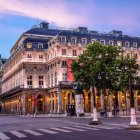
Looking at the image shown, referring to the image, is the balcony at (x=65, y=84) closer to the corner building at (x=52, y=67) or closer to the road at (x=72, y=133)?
the corner building at (x=52, y=67)

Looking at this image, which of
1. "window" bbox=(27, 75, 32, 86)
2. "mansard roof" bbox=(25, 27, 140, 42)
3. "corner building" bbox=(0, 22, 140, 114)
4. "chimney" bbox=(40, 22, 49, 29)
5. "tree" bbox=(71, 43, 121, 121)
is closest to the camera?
"tree" bbox=(71, 43, 121, 121)

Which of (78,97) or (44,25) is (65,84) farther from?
(78,97)

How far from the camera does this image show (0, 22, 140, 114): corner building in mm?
86744

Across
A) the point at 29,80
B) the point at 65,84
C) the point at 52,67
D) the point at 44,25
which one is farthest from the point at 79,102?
the point at 44,25

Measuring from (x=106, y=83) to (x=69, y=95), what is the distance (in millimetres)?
28937

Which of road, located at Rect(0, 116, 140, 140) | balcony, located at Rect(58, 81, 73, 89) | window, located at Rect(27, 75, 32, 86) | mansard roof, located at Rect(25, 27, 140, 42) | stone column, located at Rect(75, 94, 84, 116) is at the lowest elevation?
road, located at Rect(0, 116, 140, 140)

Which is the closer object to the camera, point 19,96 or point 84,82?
point 84,82

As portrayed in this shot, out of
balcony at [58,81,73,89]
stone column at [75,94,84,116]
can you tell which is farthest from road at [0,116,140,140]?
balcony at [58,81,73,89]

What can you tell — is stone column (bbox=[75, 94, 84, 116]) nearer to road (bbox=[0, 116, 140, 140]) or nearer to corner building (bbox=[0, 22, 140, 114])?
corner building (bbox=[0, 22, 140, 114])

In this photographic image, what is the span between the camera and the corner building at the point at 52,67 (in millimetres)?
86744

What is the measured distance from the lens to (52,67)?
91.1 meters

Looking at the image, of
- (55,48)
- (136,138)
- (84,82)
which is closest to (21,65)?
(55,48)

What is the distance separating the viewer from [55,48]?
86.6m

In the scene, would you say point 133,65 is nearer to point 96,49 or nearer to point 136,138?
point 96,49
